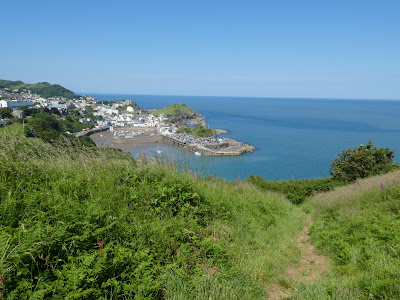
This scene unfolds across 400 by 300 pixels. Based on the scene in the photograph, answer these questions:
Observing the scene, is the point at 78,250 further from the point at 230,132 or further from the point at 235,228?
the point at 230,132

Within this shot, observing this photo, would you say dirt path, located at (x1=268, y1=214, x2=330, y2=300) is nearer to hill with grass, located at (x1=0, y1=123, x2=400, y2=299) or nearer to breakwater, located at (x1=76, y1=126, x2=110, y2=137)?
hill with grass, located at (x1=0, y1=123, x2=400, y2=299)

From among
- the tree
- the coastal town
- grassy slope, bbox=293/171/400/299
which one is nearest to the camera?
grassy slope, bbox=293/171/400/299

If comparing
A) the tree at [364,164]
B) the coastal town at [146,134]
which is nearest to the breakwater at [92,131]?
the coastal town at [146,134]

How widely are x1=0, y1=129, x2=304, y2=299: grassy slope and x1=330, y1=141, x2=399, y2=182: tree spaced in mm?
14539

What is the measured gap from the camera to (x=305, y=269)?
428 cm

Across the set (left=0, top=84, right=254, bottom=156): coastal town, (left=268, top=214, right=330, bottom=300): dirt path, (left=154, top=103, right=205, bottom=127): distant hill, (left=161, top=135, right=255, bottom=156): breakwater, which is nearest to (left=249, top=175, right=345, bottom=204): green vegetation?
(left=268, top=214, right=330, bottom=300): dirt path

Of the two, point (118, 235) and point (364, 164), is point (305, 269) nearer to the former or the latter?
point (118, 235)

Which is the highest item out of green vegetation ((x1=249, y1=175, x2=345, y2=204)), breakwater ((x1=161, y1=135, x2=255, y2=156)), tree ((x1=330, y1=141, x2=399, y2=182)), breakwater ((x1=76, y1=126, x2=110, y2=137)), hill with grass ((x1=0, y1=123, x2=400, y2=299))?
hill with grass ((x1=0, y1=123, x2=400, y2=299))

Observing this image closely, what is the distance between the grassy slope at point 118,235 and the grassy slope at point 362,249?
30.2 inches

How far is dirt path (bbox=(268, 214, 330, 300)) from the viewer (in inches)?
130

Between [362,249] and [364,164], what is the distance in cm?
1519

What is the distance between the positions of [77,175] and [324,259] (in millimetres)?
5072

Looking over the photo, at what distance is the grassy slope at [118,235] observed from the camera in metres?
2.20

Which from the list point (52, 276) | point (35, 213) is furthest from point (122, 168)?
point (52, 276)
